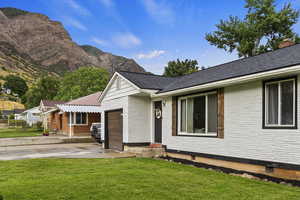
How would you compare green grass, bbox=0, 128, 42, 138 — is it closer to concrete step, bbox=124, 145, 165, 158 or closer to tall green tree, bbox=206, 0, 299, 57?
concrete step, bbox=124, 145, 165, 158

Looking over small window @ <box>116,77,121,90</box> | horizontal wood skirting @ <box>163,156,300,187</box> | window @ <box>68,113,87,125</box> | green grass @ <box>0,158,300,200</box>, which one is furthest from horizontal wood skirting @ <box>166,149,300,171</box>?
window @ <box>68,113,87,125</box>

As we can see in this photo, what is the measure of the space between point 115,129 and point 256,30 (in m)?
22.5

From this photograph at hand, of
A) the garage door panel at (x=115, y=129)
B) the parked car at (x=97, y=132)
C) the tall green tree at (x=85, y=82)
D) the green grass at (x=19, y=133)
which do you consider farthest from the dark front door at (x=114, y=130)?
the tall green tree at (x=85, y=82)

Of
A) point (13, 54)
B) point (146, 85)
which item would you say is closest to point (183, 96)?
point (146, 85)

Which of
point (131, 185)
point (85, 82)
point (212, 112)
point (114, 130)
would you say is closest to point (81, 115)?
point (114, 130)

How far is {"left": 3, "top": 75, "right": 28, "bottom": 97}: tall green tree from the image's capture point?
94.6 meters

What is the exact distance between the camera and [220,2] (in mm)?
21469

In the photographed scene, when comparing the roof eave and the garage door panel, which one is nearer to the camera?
the roof eave

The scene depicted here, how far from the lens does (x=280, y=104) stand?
6.50m

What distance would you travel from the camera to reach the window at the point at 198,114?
8763mm

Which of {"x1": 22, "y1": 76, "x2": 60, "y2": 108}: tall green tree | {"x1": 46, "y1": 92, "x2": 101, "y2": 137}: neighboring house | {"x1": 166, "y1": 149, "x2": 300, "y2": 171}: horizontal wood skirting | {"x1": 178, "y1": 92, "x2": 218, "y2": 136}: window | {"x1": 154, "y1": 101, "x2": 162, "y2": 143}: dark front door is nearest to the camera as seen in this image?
{"x1": 166, "y1": 149, "x2": 300, "y2": 171}: horizontal wood skirting

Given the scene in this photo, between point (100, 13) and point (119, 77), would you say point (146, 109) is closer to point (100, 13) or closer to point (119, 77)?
point (119, 77)

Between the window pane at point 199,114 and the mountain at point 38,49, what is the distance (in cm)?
9840

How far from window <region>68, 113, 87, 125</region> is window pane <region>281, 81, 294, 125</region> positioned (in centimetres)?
1950
